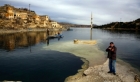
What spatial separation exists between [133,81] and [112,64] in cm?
214

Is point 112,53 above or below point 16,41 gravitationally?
above

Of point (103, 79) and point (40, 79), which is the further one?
point (40, 79)

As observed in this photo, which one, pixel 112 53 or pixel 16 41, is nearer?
pixel 112 53

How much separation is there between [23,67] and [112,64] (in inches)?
403

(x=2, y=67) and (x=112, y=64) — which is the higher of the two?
(x=112, y=64)

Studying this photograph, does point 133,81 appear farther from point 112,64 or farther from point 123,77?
point 112,64

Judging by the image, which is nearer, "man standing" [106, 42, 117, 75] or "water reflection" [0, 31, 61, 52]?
"man standing" [106, 42, 117, 75]

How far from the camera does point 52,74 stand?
1531 centimetres

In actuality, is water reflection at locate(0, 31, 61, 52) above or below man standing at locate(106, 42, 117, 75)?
below

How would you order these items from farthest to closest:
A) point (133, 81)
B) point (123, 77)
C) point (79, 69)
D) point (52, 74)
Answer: point (79, 69) → point (52, 74) → point (123, 77) → point (133, 81)

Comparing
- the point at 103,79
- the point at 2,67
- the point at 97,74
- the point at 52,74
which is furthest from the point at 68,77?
the point at 2,67

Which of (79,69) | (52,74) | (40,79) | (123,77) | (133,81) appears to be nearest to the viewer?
(133,81)

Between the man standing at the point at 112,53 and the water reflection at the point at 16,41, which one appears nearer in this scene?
the man standing at the point at 112,53

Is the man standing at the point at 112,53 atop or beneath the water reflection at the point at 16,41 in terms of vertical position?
atop
